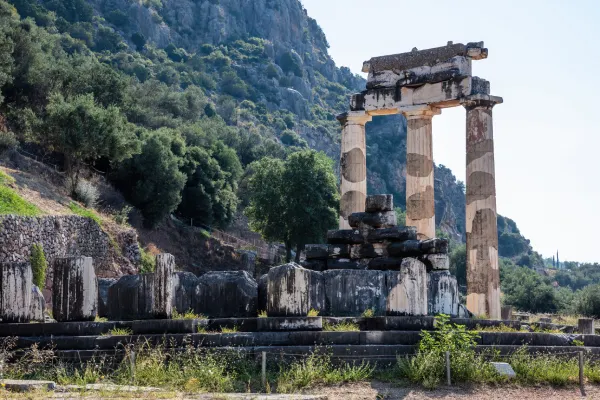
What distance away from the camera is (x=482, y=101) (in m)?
29.1

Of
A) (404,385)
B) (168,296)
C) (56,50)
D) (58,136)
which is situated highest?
(56,50)

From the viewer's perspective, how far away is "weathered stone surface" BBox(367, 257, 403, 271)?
2431cm

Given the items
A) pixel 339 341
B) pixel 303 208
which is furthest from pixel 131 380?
pixel 303 208

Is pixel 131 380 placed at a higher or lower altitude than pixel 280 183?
lower

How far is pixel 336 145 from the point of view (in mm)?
171125

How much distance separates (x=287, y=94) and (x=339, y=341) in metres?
164

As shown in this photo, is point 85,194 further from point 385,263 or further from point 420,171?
point 385,263

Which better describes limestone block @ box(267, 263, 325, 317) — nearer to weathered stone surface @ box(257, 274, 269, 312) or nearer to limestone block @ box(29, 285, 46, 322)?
weathered stone surface @ box(257, 274, 269, 312)

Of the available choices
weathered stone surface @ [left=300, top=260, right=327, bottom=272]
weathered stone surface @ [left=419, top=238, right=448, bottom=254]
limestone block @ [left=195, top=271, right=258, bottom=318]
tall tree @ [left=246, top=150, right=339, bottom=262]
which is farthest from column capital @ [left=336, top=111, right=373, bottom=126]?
tall tree @ [left=246, top=150, right=339, bottom=262]

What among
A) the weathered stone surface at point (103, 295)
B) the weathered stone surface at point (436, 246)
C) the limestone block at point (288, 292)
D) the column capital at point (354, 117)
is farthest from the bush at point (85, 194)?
the limestone block at point (288, 292)

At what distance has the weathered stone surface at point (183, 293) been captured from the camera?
65.1ft

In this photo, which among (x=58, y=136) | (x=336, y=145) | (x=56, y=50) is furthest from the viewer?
(x=336, y=145)

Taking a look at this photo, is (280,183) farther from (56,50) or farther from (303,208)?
(56,50)

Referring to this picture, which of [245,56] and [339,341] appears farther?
[245,56]
